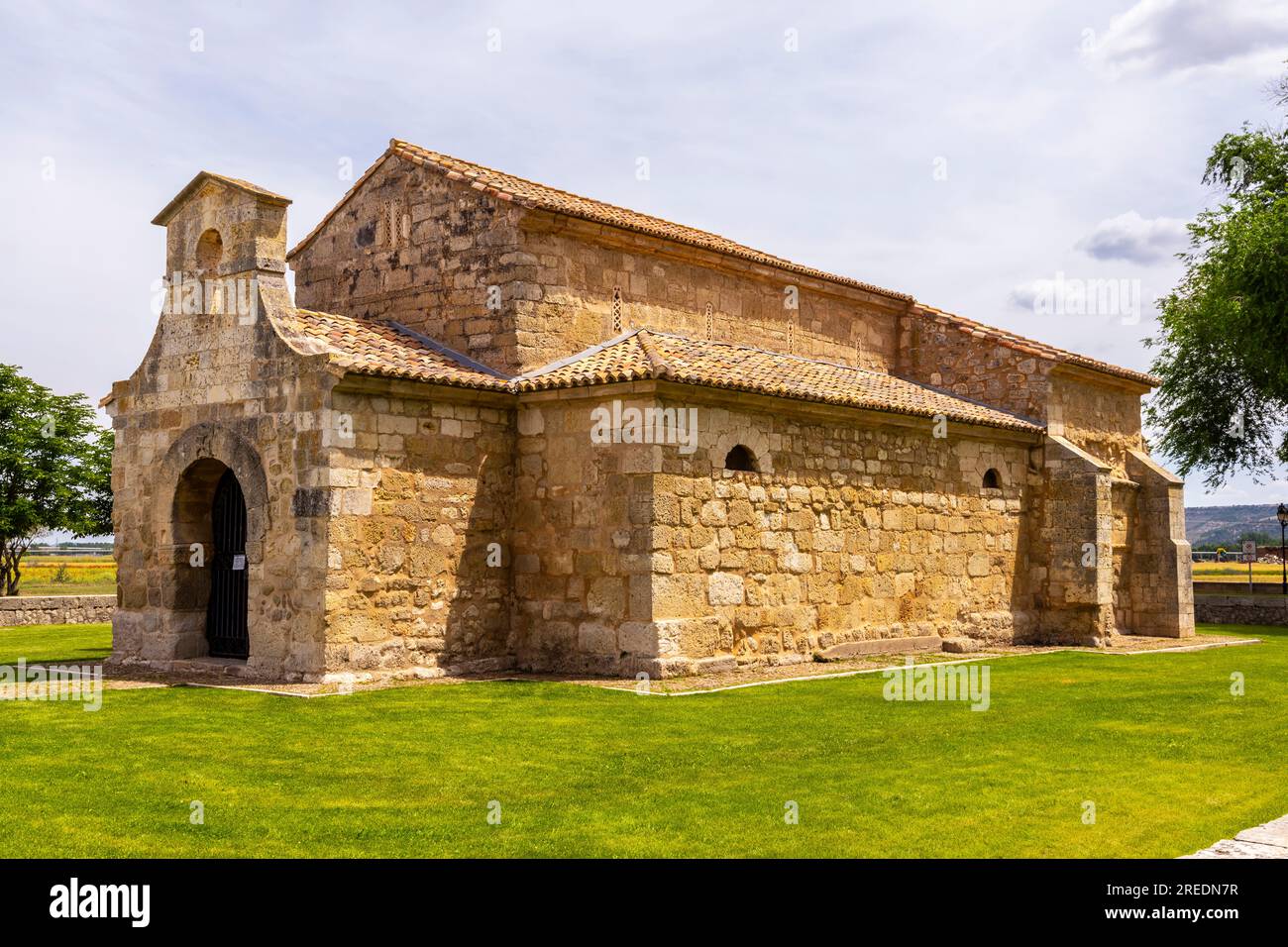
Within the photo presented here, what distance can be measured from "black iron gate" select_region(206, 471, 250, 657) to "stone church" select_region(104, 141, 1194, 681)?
0.12 feet

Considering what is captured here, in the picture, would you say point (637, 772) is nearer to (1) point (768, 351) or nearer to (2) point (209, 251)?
(2) point (209, 251)

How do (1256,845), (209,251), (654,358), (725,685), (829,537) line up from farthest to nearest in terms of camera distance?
(829,537), (209,251), (654,358), (725,685), (1256,845)

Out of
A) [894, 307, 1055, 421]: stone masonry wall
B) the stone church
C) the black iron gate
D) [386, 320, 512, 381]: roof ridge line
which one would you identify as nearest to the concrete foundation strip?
the stone church

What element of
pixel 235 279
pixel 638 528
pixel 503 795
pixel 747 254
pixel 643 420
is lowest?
pixel 503 795

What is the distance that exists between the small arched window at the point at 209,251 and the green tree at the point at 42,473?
15319 millimetres

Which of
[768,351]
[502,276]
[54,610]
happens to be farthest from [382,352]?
Answer: [54,610]

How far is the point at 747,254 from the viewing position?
1855cm

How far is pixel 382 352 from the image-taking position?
47.0 ft

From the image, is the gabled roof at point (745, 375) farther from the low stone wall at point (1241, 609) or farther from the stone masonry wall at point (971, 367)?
the low stone wall at point (1241, 609)

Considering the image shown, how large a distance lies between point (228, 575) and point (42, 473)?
15695 millimetres

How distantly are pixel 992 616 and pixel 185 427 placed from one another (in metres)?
11.6
